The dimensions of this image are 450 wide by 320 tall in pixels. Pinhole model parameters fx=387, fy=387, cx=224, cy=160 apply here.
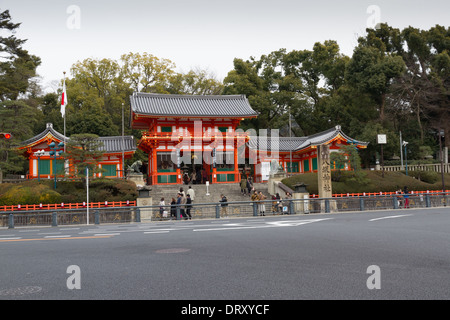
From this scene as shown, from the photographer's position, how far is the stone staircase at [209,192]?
30.5 metres

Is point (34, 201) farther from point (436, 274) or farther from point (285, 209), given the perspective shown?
point (436, 274)

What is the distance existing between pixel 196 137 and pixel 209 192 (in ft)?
26.2

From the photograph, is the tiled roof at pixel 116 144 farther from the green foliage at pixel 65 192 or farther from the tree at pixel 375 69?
the tree at pixel 375 69

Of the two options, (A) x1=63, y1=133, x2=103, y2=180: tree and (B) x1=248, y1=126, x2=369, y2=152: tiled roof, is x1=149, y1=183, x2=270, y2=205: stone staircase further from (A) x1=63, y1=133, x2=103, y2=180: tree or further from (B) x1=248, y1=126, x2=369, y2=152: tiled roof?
(B) x1=248, y1=126, x2=369, y2=152: tiled roof

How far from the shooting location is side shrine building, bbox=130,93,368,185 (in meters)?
37.8

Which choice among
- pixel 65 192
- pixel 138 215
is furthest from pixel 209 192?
pixel 138 215

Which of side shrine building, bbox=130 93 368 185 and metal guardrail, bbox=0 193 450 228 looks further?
side shrine building, bbox=130 93 368 185

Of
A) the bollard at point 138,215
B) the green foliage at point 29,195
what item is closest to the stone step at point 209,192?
the green foliage at point 29,195

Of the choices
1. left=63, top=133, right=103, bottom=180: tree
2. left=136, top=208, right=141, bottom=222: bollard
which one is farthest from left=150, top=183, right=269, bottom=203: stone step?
left=136, top=208, right=141, bottom=222: bollard

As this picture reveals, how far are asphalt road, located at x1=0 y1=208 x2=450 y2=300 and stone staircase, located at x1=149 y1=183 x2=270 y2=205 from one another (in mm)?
19943

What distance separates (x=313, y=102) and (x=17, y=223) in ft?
143

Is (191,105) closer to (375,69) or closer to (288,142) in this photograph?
(288,142)

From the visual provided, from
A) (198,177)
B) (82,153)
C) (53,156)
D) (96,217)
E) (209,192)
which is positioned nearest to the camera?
(96,217)

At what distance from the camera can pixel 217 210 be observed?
2150cm
